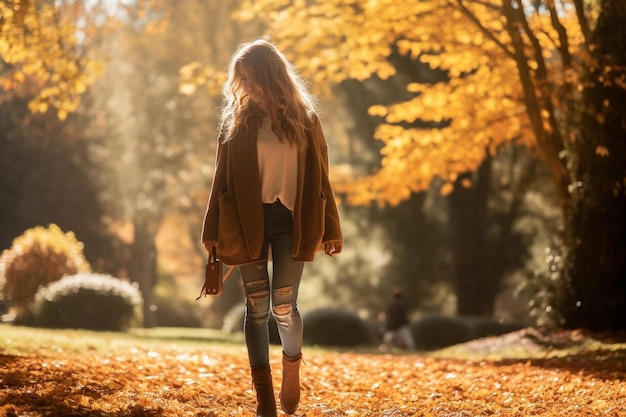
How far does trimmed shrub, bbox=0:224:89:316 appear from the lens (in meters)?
17.5

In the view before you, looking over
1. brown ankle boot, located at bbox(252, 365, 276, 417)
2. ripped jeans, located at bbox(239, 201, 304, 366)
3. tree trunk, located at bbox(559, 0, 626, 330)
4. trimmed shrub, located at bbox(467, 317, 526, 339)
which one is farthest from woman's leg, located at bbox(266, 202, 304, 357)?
trimmed shrub, located at bbox(467, 317, 526, 339)

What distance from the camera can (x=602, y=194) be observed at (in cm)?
1106

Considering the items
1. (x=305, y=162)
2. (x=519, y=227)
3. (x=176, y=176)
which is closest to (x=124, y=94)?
(x=176, y=176)

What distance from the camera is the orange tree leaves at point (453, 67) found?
11.7 meters

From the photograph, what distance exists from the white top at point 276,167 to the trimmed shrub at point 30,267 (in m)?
13.6

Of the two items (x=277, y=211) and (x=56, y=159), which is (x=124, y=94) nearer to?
(x=56, y=159)

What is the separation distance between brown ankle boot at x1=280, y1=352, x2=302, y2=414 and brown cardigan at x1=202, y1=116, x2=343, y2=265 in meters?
0.69

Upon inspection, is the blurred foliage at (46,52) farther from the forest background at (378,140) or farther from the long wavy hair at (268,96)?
the long wavy hair at (268,96)

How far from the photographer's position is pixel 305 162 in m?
5.12

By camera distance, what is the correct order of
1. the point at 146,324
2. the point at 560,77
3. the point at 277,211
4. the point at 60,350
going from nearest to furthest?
the point at 277,211 → the point at 60,350 → the point at 560,77 → the point at 146,324

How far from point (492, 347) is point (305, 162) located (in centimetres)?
787

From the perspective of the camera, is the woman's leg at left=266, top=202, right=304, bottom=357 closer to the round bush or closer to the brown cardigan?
the brown cardigan

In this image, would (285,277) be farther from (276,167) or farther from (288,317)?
(276,167)

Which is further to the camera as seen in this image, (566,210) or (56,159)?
(56,159)
